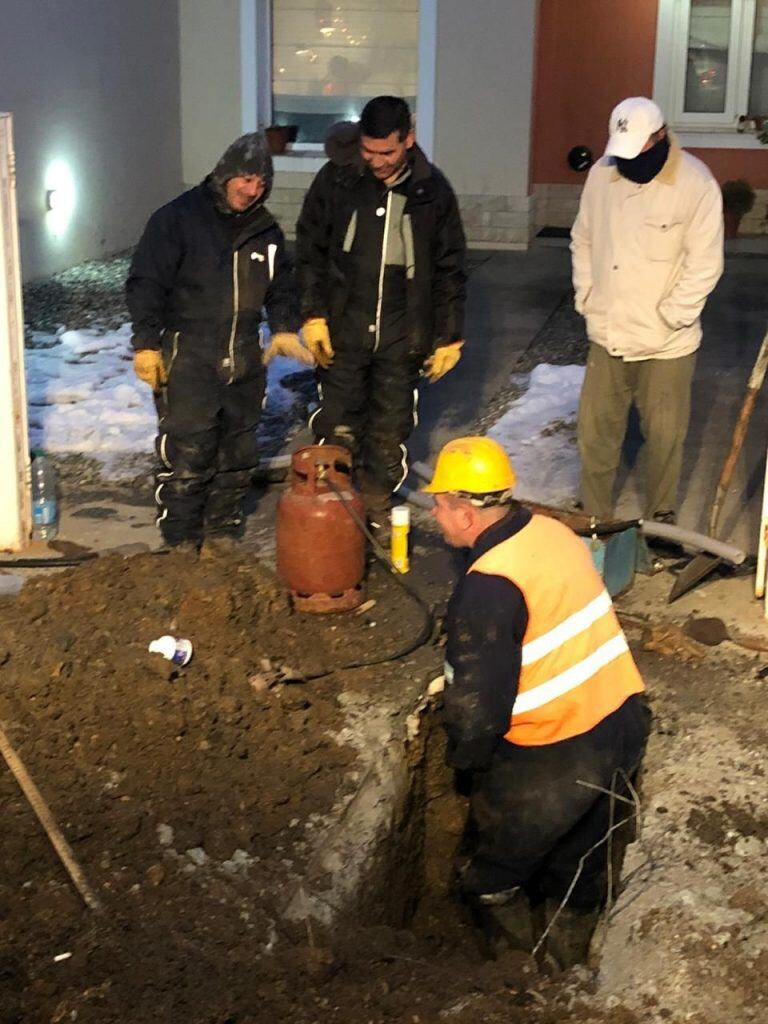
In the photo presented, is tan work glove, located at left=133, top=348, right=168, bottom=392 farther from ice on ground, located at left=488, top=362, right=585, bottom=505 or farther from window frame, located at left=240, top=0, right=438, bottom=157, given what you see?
window frame, located at left=240, top=0, right=438, bottom=157

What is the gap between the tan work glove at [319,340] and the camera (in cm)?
612

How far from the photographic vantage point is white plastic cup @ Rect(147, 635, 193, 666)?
189 inches

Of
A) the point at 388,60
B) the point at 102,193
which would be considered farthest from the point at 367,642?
the point at 388,60

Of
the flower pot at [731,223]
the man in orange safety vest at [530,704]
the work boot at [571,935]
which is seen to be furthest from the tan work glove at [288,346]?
the flower pot at [731,223]

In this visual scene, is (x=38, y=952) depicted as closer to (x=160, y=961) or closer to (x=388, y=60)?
(x=160, y=961)

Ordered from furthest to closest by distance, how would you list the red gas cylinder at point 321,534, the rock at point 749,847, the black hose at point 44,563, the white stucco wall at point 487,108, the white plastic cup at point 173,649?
the white stucco wall at point 487,108 < the black hose at point 44,563 < the red gas cylinder at point 321,534 < the white plastic cup at point 173,649 < the rock at point 749,847

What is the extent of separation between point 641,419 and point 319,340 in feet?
4.95

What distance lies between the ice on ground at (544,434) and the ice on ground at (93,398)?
141cm

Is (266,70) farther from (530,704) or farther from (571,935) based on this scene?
(571,935)

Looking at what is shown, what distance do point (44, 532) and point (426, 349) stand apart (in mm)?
2009

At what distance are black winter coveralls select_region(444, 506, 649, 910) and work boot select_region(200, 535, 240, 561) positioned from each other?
59.2 inches

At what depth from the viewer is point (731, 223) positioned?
46.0 feet

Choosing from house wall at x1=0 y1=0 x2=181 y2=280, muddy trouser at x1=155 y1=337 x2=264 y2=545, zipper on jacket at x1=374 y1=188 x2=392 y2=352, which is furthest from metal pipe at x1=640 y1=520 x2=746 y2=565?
house wall at x1=0 y1=0 x2=181 y2=280

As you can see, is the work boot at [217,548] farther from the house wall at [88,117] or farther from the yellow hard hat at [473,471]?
the house wall at [88,117]
